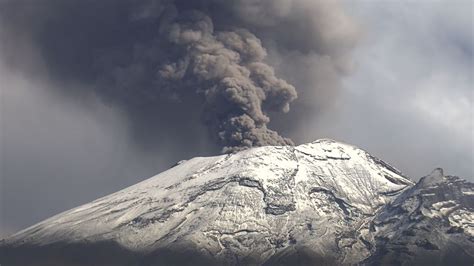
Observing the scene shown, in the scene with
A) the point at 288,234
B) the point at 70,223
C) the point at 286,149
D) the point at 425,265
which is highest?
the point at 286,149

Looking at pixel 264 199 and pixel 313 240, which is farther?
pixel 264 199

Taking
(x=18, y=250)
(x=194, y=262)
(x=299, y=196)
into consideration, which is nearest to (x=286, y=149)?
(x=299, y=196)

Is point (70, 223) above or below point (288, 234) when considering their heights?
above

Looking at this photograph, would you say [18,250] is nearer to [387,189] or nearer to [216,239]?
[216,239]

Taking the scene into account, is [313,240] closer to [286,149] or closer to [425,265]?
[425,265]

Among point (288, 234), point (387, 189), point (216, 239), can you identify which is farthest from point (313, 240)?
point (387, 189)

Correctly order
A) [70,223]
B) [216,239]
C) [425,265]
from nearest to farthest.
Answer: [425,265]
[216,239]
[70,223]

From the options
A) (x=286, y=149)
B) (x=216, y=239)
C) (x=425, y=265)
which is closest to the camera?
(x=425, y=265)
